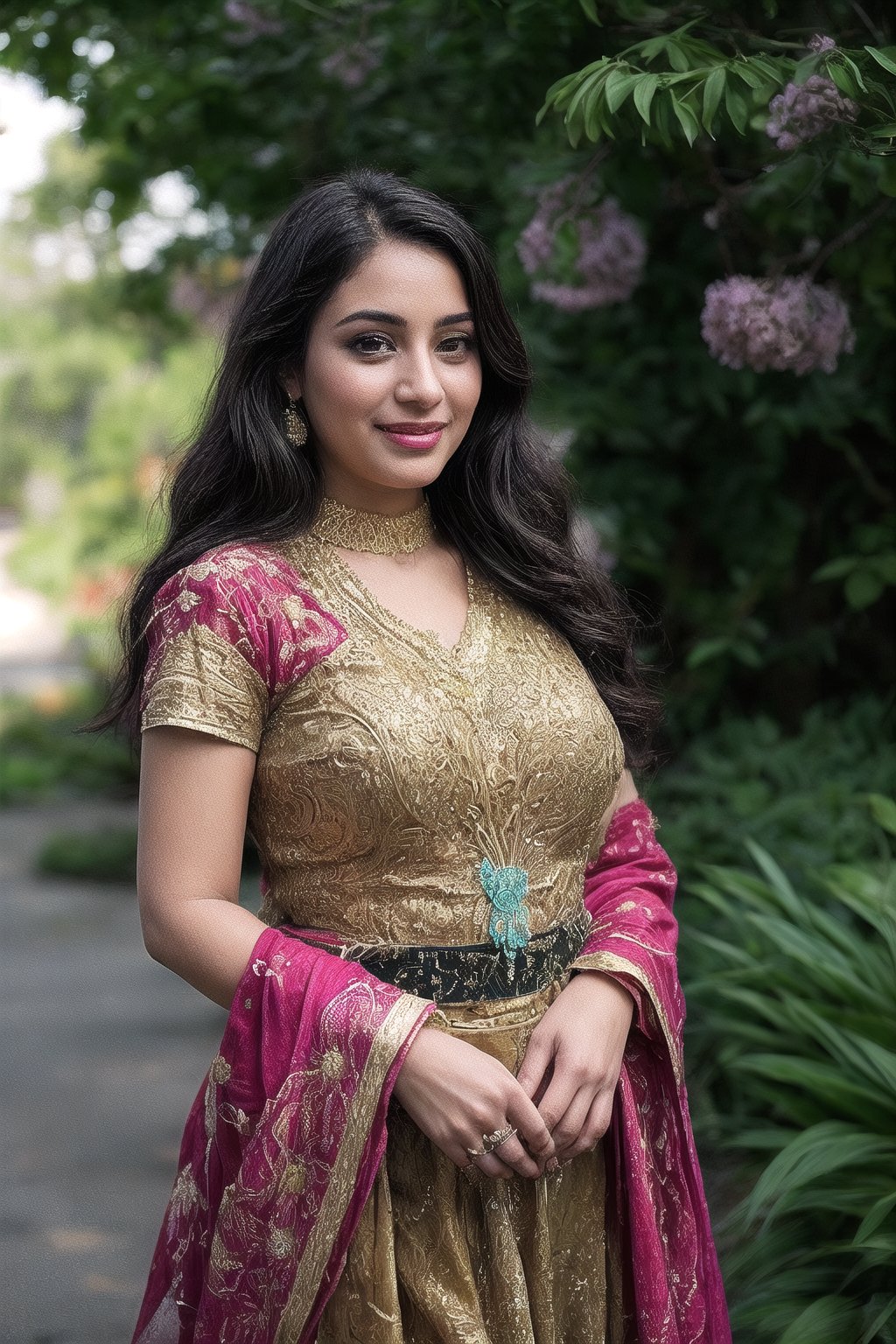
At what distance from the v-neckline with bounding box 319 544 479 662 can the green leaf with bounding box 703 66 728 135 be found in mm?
790

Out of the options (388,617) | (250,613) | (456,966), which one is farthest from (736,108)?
(456,966)

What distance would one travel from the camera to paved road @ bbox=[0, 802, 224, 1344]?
132 inches

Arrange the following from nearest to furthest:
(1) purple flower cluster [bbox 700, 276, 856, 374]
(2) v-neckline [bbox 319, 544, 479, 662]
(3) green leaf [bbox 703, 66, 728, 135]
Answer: (2) v-neckline [bbox 319, 544, 479, 662] < (3) green leaf [bbox 703, 66, 728, 135] < (1) purple flower cluster [bbox 700, 276, 856, 374]

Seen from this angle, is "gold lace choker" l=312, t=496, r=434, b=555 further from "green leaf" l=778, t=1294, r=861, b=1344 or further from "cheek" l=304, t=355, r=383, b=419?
"green leaf" l=778, t=1294, r=861, b=1344

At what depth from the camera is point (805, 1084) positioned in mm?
2973

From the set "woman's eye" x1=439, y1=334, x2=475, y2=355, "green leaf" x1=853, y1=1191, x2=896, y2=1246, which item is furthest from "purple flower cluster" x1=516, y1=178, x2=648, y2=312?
"green leaf" x1=853, y1=1191, x2=896, y2=1246

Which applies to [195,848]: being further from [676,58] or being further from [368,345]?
[676,58]

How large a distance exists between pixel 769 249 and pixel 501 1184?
2.62 metres

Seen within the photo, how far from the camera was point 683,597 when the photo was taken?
446cm

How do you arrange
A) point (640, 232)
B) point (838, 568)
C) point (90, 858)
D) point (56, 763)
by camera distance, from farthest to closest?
point (56, 763), point (90, 858), point (838, 568), point (640, 232)

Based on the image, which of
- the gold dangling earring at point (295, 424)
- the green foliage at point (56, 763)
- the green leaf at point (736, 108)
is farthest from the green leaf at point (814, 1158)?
the green foliage at point (56, 763)

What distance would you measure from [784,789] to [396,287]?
2.68 meters

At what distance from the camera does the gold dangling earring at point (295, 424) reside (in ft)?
6.15

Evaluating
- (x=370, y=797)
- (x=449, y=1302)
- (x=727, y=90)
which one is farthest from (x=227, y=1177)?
(x=727, y=90)
